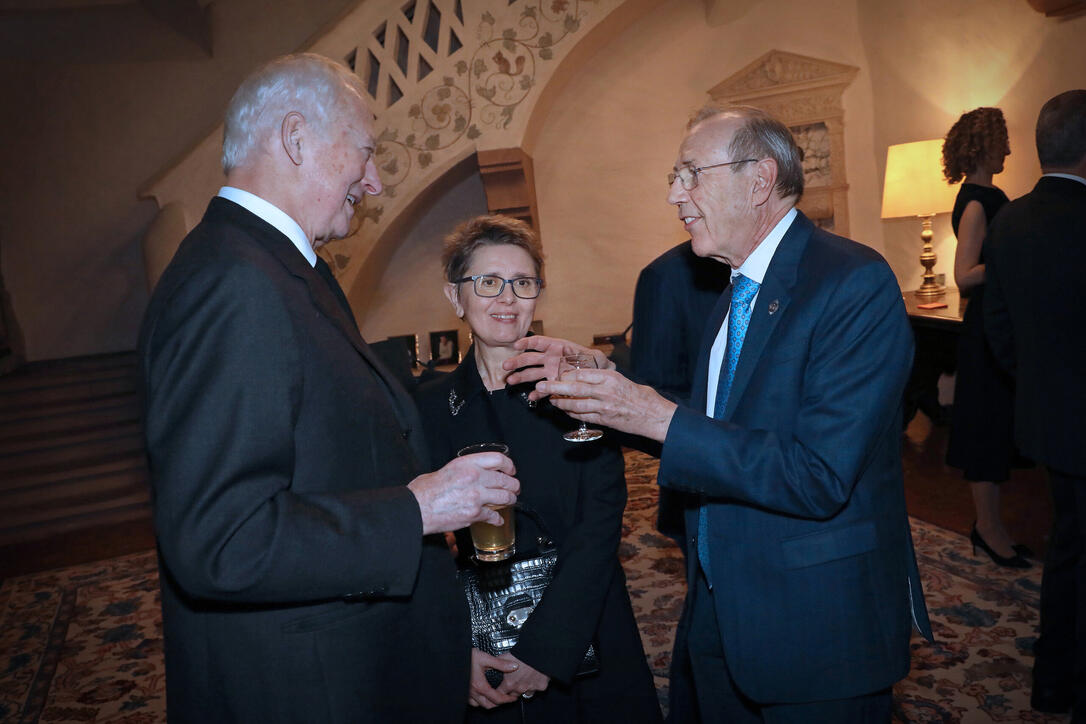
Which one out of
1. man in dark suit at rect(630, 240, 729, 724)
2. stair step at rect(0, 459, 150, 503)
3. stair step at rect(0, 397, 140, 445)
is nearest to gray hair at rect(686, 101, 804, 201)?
man in dark suit at rect(630, 240, 729, 724)

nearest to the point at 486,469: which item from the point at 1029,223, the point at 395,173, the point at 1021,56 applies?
the point at 1029,223

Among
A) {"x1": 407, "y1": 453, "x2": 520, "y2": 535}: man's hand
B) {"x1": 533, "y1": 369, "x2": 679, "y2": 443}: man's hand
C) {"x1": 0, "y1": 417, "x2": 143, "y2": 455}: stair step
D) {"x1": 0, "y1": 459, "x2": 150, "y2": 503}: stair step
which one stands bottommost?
{"x1": 0, "y1": 459, "x2": 150, "y2": 503}: stair step

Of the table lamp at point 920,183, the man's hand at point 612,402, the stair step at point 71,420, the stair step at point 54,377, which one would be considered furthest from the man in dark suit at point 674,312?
the stair step at point 54,377

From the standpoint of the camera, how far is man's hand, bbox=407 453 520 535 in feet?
4.76

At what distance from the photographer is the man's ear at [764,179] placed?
1.87 meters

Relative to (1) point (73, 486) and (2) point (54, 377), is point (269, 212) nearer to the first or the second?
(1) point (73, 486)

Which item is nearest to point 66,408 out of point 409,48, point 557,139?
point 409,48

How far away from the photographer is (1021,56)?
5578 mm

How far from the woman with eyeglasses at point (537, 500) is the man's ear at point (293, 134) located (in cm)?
82

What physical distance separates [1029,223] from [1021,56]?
360cm

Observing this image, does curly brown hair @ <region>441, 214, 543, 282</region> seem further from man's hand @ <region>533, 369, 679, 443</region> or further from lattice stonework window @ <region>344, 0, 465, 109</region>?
lattice stonework window @ <region>344, 0, 465, 109</region>

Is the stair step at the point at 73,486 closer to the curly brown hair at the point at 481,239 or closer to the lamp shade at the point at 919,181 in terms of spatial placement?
the curly brown hair at the point at 481,239

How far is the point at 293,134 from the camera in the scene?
60.4 inches

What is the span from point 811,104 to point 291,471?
701 centimetres
